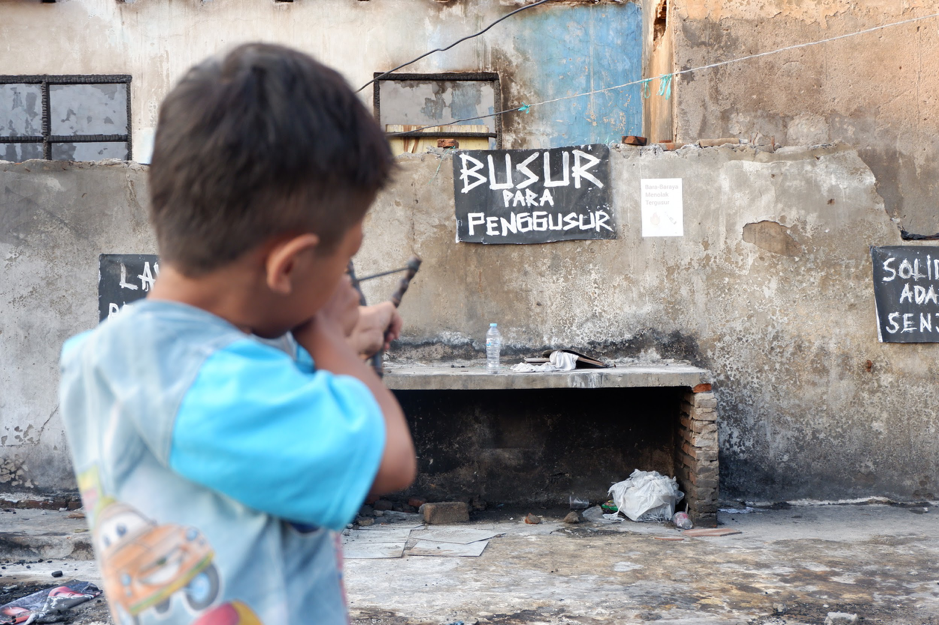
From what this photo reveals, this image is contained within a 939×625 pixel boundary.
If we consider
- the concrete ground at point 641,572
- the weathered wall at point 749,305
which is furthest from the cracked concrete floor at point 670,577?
the weathered wall at point 749,305

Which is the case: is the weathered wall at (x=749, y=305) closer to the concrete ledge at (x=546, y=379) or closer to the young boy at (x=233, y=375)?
the concrete ledge at (x=546, y=379)

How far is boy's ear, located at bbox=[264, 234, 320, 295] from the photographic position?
777 millimetres

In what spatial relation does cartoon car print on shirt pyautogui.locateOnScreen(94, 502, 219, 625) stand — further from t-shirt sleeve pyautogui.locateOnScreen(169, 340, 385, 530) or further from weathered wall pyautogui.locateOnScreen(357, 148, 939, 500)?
weathered wall pyautogui.locateOnScreen(357, 148, 939, 500)

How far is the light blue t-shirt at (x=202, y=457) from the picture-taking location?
763 mm

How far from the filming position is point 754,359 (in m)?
5.99

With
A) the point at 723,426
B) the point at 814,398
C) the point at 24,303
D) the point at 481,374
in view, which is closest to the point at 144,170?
the point at 24,303

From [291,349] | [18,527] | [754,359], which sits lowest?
[18,527]

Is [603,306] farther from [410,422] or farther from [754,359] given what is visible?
[410,422]

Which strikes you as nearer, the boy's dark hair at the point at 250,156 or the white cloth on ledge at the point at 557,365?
the boy's dark hair at the point at 250,156

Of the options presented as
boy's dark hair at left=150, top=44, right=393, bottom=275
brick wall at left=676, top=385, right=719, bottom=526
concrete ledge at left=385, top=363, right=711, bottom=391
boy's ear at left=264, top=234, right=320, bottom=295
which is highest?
boy's dark hair at left=150, top=44, right=393, bottom=275

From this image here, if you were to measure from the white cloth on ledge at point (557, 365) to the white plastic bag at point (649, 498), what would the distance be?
1.01m

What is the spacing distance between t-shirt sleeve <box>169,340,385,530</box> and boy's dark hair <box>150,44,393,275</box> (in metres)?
0.12

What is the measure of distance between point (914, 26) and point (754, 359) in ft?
9.88

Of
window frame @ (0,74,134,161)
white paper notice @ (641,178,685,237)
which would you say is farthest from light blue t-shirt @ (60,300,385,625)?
window frame @ (0,74,134,161)
